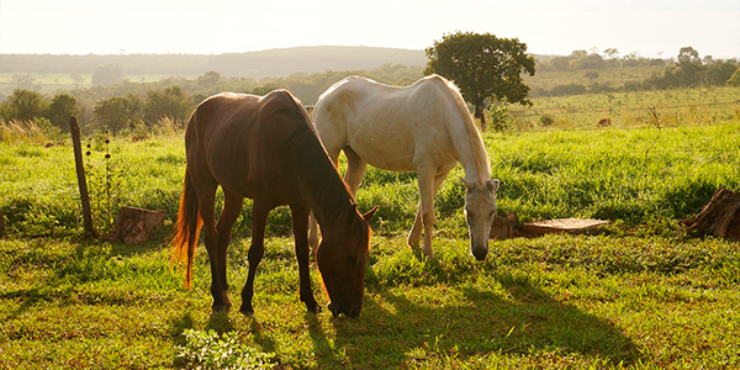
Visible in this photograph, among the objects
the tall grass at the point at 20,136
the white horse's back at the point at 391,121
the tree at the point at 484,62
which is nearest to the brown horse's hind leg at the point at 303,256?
the white horse's back at the point at 391,121

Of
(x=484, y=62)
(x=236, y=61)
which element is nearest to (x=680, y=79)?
(x=484, y=62)

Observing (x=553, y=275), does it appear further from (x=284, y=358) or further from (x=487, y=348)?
(x=284, y=358)

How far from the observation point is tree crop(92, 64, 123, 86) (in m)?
143

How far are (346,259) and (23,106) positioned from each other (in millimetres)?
32992

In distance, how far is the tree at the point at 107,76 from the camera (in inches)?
5620

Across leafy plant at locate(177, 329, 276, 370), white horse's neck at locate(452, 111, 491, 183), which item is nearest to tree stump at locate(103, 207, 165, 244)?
leafy plant at locate(177, 329, 276, 370)

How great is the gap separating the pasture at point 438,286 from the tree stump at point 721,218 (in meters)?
0.23

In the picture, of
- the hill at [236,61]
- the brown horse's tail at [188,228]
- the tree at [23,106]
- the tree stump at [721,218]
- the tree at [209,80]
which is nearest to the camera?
the brown horse's tail at [188,228]

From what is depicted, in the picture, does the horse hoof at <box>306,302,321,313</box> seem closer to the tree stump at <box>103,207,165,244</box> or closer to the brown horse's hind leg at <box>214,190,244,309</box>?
the brown horse's hind leg at <box>214,190,244,309</box>

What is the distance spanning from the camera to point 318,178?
4441mm

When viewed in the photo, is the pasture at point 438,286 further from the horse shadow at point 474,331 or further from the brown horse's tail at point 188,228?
the brown horse's tail at point 188,228

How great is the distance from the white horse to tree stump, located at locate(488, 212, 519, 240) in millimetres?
1067

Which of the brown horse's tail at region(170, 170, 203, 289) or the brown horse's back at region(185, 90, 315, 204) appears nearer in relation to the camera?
the brown horse's back at region(185, 90, 315, 204)

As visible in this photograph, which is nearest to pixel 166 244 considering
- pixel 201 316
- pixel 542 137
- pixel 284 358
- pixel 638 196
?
→ pixel 201 316
